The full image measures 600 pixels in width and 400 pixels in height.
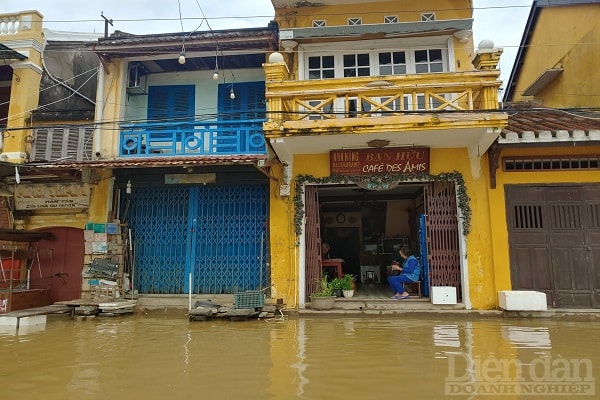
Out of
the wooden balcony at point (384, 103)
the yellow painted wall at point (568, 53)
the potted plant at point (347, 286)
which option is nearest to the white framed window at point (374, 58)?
the wooden balcony at point (384, 103)

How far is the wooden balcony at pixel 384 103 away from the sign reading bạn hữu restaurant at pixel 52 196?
5.72 m

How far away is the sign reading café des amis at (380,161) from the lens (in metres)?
10.1

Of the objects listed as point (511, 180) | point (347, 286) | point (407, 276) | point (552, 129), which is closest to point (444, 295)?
point (407, 276)

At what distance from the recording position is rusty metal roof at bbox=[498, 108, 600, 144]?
357 inches

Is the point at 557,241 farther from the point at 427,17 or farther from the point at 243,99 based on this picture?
the point at 243,99

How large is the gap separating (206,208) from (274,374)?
6.66 m

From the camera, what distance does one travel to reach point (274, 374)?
16.5 feet

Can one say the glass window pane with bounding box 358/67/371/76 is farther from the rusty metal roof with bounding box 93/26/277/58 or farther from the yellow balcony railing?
the rusty metal roof with bounding box 93/26/277/58

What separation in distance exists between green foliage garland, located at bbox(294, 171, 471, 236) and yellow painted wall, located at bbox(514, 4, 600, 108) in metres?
5.54

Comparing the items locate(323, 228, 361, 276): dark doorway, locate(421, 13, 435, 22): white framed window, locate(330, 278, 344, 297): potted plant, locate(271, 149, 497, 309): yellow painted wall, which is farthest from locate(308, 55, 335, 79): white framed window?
locate(323, 228, 361, 276): dark doorway

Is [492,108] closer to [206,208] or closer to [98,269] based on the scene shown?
[206,208]

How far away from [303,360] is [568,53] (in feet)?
43.5

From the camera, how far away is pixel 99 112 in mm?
11258

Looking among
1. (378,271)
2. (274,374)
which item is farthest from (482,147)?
(274,374)
